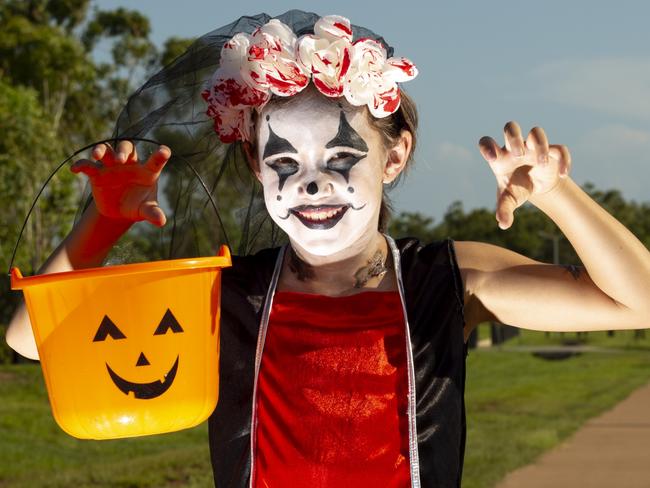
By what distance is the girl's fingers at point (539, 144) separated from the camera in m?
2.15

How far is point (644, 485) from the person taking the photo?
846 centimetres

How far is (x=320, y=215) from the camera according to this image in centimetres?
245

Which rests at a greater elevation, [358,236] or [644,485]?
[358,236]

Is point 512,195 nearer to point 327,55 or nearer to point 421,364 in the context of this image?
point 421,364

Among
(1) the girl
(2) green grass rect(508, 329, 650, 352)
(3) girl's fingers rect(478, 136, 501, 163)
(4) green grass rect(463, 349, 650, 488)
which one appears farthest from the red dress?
(2) green grass rect(508, 329, 650, 352)

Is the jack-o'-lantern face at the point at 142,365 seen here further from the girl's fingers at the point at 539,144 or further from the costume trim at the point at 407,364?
the girl's fingers at the point at 539,144

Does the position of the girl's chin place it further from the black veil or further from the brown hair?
the black veil

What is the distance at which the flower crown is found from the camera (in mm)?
2475

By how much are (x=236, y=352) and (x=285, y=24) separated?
82 centimetres

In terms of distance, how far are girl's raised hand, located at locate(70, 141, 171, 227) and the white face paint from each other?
263 millimetres

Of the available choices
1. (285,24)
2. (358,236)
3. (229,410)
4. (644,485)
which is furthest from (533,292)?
(644,485)

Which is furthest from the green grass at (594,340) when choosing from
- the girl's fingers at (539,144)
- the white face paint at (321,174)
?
the girl's fingers at (539,144)

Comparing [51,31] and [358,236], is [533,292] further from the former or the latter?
[51,31]

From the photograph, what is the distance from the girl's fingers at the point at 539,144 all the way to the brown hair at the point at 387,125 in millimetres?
521
